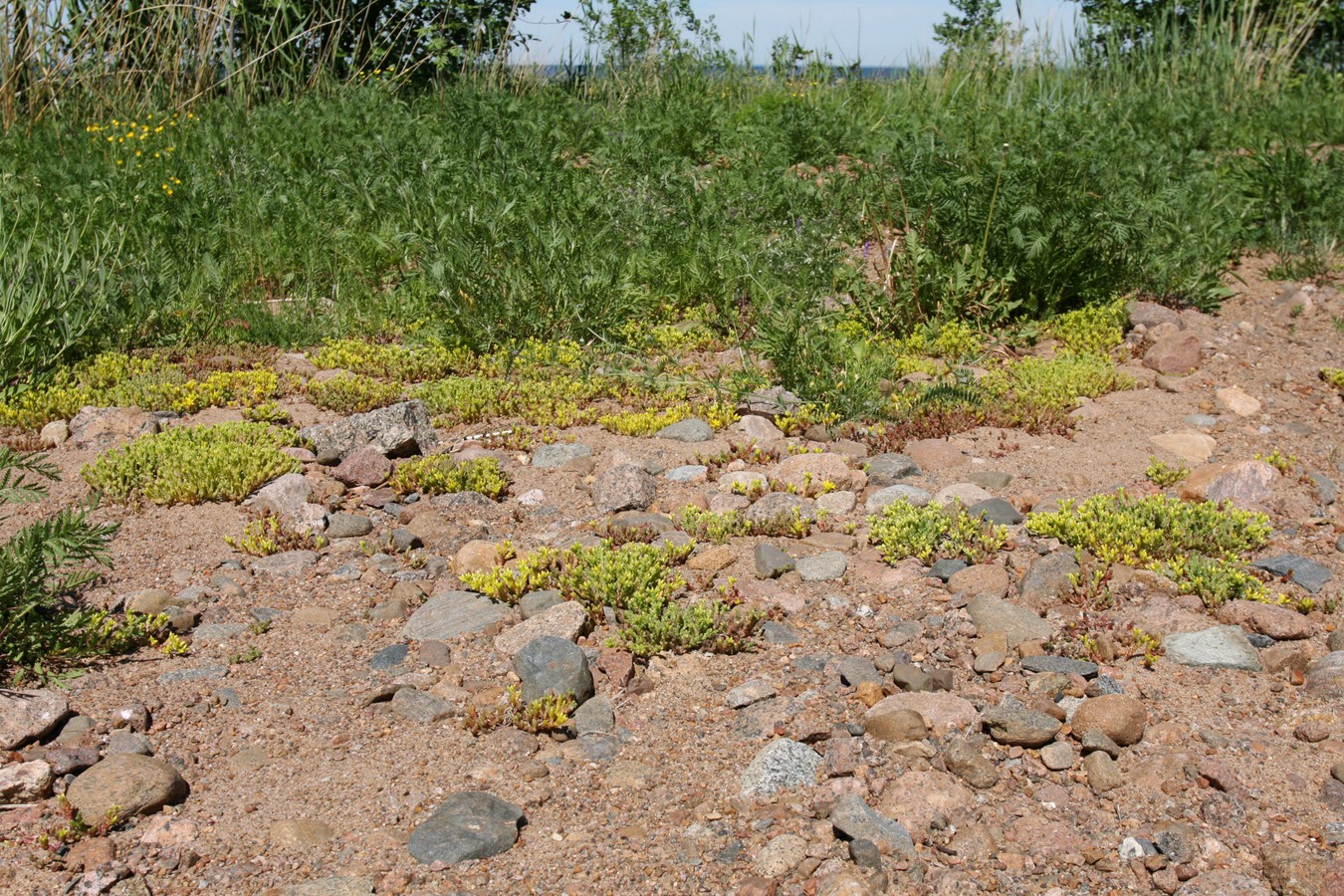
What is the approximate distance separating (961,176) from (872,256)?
115 cm

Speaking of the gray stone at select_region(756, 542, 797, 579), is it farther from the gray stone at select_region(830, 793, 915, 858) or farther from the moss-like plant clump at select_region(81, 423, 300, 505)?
the moss-like plant clump at select_region(81, 423, 300, 505)

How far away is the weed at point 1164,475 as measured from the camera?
5074 millimetres

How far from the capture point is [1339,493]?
16.8 feet

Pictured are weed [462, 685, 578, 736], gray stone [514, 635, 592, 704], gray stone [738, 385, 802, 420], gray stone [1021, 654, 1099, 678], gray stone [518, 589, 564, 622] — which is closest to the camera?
weed [462, 685, 578, 736]

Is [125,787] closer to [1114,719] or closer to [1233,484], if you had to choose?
[1114,719]

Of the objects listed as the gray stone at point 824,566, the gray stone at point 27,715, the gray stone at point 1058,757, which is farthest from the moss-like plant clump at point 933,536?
the gray stone at point 27,715

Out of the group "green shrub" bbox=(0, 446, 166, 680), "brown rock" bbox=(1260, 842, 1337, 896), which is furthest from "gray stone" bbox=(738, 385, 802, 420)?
"brown rock" bbox=(1260, 842, 1337, 896)

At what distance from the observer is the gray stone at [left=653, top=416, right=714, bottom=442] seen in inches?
224

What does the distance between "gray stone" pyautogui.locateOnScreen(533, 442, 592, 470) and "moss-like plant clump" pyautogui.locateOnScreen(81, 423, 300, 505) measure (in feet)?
3.56

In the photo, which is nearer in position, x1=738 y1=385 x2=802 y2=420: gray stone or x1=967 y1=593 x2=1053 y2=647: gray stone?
x1=967 y1=593 x2=1053 y2=647: gray stone

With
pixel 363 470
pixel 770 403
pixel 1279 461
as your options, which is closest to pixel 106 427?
pixel 363 470

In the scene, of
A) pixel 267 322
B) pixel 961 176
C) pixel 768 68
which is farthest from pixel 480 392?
pixel 768 68

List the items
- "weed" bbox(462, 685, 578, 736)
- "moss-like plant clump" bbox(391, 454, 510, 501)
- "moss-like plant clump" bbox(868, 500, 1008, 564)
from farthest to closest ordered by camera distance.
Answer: "moss-like plant clump" bbox(391, 454, 510, 501) → "moss-like plant clump" bbox(868, 500, 1008, 564) → "weed" bbox(462, 685, 578, 736)

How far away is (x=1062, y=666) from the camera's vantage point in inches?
149
